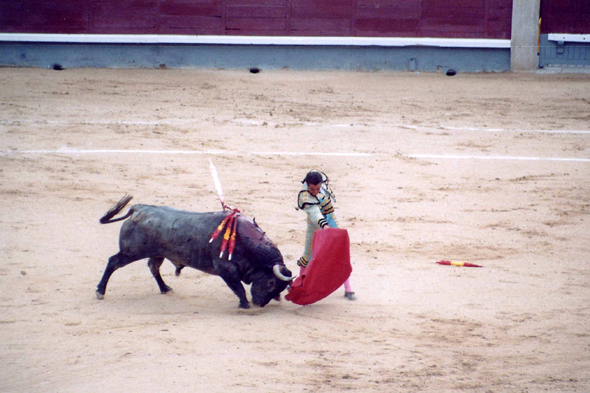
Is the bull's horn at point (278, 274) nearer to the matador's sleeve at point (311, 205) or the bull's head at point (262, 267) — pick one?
the bull's head at point (262, 267)

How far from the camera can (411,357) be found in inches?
163

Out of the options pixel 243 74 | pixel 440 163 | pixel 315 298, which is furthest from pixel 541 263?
pixel 243 74

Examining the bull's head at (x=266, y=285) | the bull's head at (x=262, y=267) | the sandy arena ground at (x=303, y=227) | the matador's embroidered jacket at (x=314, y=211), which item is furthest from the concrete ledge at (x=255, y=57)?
the bull's head at (x=266, y=285)

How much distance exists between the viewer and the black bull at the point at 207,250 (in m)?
4.81

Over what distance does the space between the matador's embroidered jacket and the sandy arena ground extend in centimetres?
42

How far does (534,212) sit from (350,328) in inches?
135

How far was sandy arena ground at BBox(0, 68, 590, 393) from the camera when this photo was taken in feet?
13.3

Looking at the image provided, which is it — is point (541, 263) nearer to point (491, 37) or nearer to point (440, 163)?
point (440, 163)

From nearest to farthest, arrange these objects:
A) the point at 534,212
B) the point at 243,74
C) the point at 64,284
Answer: the point at 64,284 → the point at 534,212 → the point at 243,74

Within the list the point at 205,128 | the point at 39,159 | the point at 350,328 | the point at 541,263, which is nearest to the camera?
the point at 350,328

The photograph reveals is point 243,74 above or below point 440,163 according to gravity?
above

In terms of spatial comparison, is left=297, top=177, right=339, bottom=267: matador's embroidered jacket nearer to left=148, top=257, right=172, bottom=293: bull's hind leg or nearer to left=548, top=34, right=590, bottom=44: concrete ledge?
left=148, top=257, right=172, bottom=293: bull's hind leg

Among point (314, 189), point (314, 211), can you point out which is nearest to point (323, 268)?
point (314, 211)

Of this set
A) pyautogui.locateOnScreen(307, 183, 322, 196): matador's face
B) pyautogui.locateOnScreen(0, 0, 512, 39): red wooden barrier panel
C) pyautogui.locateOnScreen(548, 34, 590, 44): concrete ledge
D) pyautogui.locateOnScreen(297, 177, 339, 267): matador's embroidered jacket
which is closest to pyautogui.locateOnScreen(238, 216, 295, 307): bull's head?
pyautogui.locateOnScreen(297, 177, 339, 267): matador's embroidered jacket
